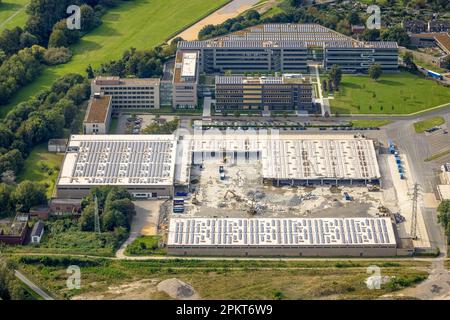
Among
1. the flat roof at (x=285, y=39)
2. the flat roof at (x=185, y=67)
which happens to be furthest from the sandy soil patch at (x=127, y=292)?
the flat roof at (x=285, y=39)

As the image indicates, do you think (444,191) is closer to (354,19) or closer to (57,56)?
(354,19)

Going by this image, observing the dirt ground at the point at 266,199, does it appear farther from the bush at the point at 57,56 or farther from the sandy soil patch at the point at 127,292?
the bush at the point at 57,56

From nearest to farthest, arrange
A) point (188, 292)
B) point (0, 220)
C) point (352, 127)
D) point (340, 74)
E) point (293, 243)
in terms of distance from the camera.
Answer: point (188, 292) → point (293, 243) → point (0, 220) → point (352, 127) → point (340, 74)

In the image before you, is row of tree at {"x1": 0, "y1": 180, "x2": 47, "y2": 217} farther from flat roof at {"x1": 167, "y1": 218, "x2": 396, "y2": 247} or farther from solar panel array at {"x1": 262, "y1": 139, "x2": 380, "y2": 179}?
solar panel array at {"x1": 262, "y1": 139, "x2": 380, "y2": 179}

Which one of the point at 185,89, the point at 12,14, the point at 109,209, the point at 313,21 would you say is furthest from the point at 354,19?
the point at 109,209

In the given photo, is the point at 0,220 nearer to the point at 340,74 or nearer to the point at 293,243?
the point at 293,243

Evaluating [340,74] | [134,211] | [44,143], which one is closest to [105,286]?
[134,211]
